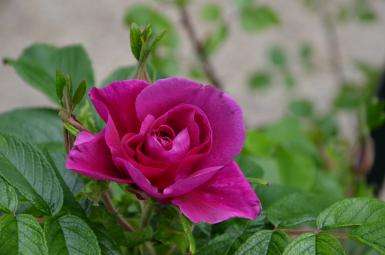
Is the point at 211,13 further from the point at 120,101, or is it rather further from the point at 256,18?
the point at 120,101

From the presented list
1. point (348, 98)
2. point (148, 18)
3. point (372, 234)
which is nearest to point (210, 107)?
point (372, 234)

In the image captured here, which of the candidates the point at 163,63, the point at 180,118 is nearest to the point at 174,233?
the point at 180,118

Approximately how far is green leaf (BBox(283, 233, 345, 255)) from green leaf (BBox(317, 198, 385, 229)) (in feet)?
0.05

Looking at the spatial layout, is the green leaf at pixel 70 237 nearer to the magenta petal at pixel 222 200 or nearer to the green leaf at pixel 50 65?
the magenta petal at pixel 222 200

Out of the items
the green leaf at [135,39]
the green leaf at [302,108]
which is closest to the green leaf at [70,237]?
the green leaf at [135,39]

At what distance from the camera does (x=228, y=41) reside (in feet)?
6.98

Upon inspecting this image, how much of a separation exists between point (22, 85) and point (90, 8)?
410 mm

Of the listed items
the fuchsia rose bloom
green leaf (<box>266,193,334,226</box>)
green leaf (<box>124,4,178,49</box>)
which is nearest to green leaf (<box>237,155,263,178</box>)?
green leaf (<box>266,193,334,226</box>)

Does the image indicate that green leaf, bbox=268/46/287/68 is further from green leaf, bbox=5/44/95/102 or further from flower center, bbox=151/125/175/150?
flower center, bbox=151/125/175/150

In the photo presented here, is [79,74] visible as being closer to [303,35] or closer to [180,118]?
[180,118]

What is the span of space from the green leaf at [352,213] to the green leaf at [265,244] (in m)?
0.03

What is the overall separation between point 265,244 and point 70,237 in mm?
128

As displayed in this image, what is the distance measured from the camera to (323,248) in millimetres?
390

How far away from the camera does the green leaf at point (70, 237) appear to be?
0.37 metres
